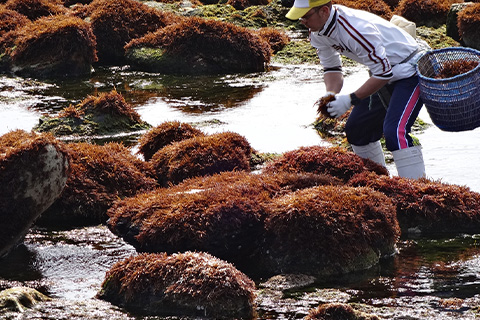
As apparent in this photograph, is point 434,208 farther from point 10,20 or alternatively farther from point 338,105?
point 10,20

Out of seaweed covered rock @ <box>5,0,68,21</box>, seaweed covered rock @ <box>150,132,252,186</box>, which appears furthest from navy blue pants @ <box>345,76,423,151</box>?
seaweed covered rock @ <box>5,0,68,21</box>

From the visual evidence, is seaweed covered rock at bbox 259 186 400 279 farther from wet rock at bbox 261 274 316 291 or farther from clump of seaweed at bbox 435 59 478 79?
clump of seaweed at bbox 435 59 478 79

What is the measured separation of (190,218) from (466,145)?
5.07 m

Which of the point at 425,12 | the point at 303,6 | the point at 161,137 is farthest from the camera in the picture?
the point at 425,12

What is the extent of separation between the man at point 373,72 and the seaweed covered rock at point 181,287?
2283mm

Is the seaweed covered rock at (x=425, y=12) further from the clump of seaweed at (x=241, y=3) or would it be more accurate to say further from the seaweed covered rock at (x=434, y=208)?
the seaweed covered rock at (x=434, y=208)

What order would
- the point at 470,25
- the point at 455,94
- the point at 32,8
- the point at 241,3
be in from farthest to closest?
the point at 241,3
the point at 32,8
the point at 470,25
the point at 455,94

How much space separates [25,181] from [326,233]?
2571mm

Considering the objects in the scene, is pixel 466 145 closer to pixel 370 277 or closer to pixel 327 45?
pixel 327 45

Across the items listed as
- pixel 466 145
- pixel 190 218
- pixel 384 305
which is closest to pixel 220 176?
pixel 190 218

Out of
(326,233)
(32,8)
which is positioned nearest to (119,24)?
(32,8)

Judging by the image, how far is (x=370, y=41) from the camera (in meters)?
7.03

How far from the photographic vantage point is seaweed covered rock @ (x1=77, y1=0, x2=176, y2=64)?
18.1 metres

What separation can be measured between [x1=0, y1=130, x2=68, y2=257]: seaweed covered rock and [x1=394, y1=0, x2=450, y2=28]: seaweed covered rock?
15.8m
